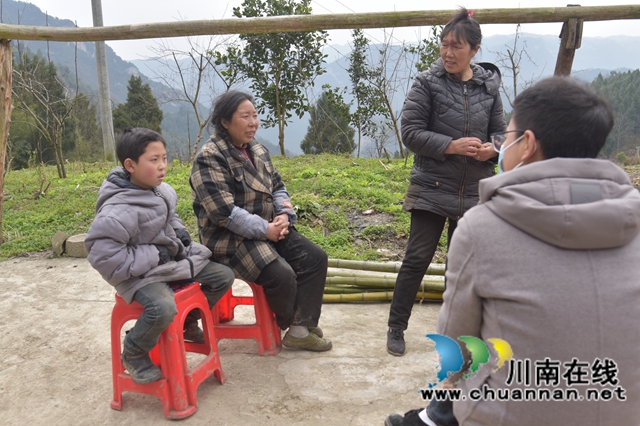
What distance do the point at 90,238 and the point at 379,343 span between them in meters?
1.87

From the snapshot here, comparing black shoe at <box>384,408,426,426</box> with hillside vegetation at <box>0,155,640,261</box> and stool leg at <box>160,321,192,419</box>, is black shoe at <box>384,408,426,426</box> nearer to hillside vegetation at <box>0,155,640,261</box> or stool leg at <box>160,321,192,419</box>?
stool leg at <box>160,321,192,419</box>

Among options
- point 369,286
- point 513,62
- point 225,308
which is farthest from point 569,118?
point 513,62

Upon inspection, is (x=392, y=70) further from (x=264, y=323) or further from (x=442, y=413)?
(x=442, y=413)

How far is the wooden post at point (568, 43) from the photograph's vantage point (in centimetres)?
389

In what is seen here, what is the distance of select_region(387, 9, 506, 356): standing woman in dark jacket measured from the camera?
2896 mm

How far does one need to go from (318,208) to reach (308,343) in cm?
284

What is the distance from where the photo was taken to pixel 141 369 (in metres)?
2.54

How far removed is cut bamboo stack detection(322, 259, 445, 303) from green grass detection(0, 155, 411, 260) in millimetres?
722

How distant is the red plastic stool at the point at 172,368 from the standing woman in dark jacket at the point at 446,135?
4.42 ft

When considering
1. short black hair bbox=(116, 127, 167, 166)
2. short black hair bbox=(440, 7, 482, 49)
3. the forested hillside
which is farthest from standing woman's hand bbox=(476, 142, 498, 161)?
the forested hillside

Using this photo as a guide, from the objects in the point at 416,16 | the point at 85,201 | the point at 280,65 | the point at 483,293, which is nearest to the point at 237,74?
the point at 280,65

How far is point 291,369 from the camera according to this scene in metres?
2.98

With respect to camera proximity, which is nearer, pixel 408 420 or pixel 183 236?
pixel 408 420

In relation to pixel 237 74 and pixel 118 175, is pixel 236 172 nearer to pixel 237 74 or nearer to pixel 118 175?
pixel 118 175
